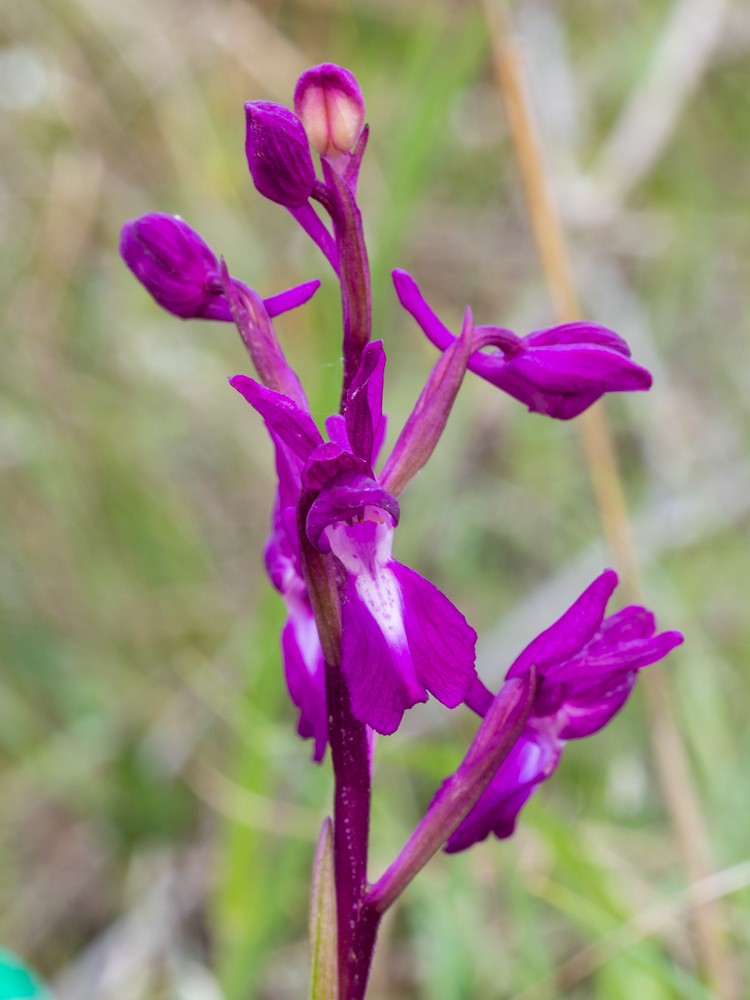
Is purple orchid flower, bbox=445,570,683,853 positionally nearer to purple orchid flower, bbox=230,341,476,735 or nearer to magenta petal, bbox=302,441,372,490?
purple orchid flower, bbox=230,341,476,735

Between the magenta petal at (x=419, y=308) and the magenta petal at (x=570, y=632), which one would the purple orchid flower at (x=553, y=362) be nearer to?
the magenta petal at (x=419, y=308)

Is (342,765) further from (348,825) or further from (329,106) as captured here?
(329,106)

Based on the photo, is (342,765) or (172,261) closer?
(342,765)

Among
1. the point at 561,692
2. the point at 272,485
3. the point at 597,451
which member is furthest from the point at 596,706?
the point at 272,485

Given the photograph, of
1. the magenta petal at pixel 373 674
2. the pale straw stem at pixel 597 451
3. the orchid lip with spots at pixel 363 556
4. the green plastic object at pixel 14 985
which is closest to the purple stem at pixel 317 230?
the orchid lip with spots at pixel 363 556

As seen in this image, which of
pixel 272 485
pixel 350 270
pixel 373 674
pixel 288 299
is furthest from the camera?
pixel 272 485

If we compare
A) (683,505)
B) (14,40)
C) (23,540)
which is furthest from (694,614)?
(14,40)

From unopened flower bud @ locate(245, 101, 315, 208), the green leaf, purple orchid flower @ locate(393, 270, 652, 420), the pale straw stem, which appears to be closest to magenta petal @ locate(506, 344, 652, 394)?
purple orchid flower @ locate(393, 270, 652, 420)
